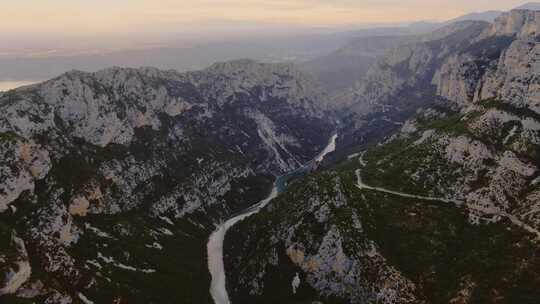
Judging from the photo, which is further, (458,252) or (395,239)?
(395,239)

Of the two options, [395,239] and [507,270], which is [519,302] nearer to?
[507,270]

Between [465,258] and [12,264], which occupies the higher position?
[12,264]

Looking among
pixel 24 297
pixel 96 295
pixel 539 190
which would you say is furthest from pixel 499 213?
pixel 24 297

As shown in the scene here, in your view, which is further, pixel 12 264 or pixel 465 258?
pixel 12 264

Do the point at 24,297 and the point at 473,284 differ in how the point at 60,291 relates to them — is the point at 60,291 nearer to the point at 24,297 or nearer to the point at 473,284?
the point at 24,297

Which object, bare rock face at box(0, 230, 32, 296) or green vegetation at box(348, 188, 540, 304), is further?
bare rock face at box(0, 230, 32, 296)

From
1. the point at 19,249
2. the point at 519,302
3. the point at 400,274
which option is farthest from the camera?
the point at 19,249

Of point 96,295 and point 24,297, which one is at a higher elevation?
point 24,297

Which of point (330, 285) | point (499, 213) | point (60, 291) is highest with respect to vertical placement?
point (499, 213)

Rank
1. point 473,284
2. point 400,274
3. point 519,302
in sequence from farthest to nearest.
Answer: point 400,274
point 473,284
point 519,302

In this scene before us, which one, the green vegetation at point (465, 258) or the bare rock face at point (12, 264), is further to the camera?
the bare rock face at point (12, 264)
